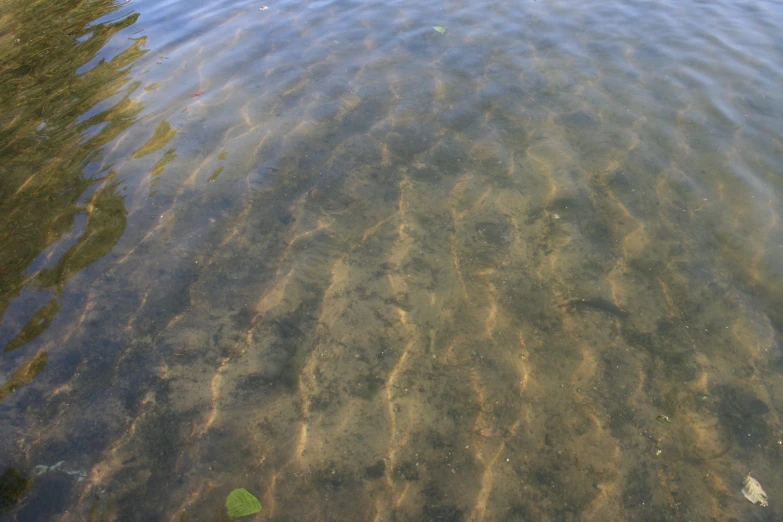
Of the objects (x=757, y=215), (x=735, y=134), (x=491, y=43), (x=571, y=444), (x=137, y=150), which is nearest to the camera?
(x=571, y=444)

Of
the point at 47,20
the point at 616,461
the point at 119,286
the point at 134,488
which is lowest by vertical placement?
the point at 616,461

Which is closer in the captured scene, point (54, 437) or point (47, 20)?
point (54, 437)

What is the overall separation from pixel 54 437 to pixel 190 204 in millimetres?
2634

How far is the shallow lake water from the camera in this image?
3143 millimetres

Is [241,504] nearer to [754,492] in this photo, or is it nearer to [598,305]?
[598,305]

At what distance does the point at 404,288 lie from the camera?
4.21m

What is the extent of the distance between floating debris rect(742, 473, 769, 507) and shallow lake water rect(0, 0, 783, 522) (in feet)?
0.19

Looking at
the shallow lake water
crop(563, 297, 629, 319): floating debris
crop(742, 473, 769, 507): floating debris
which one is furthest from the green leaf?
crop(742, 473, 769, 507): floating debris

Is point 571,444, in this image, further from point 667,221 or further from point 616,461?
point 667,221

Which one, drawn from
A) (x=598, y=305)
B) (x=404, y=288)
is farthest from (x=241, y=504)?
(x=598, y=305)

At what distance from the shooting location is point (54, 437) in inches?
131

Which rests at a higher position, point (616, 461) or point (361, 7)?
point (361, 7)

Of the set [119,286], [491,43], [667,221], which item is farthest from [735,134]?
[119,286]

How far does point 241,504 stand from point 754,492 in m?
3.36
